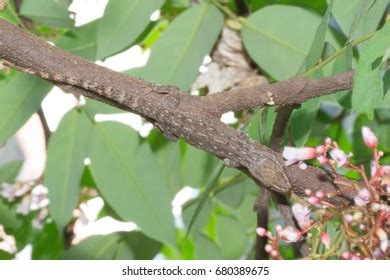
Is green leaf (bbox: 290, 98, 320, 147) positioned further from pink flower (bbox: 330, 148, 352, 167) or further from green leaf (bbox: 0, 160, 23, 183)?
green leaf (bbox: 0, 160, 23, 183)

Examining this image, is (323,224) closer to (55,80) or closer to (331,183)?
(331,183)

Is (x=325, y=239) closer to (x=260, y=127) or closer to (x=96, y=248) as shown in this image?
(x=260, y=127)

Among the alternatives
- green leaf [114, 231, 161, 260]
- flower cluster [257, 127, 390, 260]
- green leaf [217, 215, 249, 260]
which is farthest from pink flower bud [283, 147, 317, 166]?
green leaf [217, 215, 249, 260]

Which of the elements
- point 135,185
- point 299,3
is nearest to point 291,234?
point 135,185

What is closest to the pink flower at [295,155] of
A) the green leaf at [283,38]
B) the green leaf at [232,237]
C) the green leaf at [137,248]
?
the green leaf at [283,38]

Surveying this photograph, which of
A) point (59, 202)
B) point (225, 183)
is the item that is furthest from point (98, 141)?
point (225, 183)

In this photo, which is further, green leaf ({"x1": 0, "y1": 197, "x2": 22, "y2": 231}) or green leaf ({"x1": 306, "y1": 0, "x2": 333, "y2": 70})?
green leaf ({"x1": 0, "y1": 197, "x2": 22, "y2": 231})

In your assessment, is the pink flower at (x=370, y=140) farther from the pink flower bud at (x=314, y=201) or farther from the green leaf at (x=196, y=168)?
the green leaf at (x=196, y=168)
